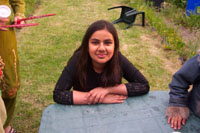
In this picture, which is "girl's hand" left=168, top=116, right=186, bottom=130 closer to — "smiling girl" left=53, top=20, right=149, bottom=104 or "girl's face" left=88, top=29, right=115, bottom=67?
"smiling girl" left=53, top=20, right=149, bottom=104

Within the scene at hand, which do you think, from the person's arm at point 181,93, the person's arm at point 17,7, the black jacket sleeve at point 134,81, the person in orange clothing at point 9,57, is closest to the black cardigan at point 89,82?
the black jacket sleeve at point 134,81

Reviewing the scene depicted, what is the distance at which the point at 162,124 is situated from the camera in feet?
5.05

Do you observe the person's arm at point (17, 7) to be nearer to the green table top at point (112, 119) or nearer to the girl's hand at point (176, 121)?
the green table top at point (112, 119)

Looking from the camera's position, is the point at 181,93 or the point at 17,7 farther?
the point at 17,7

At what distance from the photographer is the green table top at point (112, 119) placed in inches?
58.2

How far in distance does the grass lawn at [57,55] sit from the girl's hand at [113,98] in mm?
1226

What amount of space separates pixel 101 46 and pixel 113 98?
0.40 m

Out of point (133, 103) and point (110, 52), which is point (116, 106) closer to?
point (133, 103)

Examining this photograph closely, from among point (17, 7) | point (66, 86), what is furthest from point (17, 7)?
point (66, 86)

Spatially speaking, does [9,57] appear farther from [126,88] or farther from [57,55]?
[57,55]

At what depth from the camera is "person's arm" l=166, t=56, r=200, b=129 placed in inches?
61.1

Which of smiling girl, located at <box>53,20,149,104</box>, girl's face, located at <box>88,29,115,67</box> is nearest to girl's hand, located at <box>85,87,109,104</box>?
smiling girl, located at <box>53,20,149,104</box>

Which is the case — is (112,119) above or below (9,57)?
below

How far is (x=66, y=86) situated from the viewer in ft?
5.94
